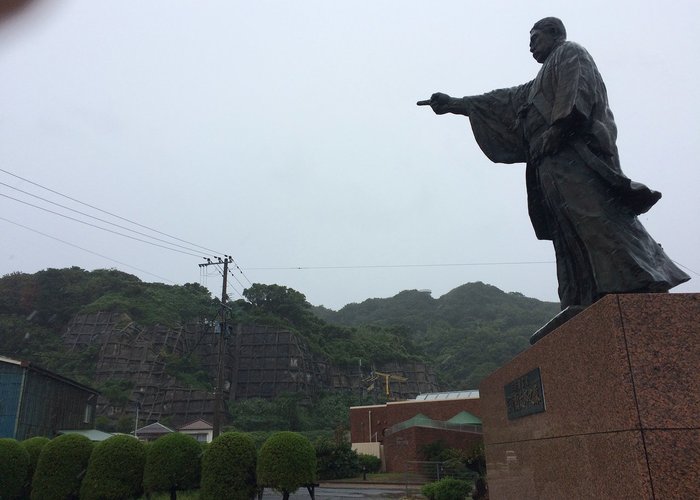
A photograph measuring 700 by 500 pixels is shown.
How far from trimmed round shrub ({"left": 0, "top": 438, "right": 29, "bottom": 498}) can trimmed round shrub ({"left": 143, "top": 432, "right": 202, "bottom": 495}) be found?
2.20m

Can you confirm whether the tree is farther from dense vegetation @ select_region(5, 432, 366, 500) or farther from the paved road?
dense vegetation @ select_region(5, 432, 366, 500)

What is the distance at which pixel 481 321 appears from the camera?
2980 inches

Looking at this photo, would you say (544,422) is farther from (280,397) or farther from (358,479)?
(280,397)

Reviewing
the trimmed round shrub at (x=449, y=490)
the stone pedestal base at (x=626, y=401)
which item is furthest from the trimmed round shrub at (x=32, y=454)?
the stone pedestal base at (x=626, y=401)

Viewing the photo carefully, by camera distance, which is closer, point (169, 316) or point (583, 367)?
point (583, 367)

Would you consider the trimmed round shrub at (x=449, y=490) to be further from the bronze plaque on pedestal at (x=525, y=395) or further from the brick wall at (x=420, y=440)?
the brick wall at (x=420, y=440)

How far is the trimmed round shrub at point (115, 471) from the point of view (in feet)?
26.0

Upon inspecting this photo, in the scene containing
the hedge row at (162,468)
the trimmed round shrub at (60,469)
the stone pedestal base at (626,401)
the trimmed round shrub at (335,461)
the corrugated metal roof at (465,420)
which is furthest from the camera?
the corrugated metal roof at (465,420)

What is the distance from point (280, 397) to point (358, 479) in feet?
80.1

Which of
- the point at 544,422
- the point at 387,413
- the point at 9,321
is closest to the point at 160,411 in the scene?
the point at 9,321

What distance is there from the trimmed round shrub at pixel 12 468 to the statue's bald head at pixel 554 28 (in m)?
9.53

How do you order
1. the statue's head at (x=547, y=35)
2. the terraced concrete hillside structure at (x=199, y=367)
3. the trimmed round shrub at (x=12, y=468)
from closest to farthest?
the statue's head at (x=547, y=35), the trimmed round shrub at (x=12, y=468), the terraced concrete hillside structure at (x=199, y=367)

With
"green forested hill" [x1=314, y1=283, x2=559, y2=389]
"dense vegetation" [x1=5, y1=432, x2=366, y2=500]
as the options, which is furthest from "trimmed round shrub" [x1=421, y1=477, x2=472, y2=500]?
"green forested hill" [x1=314, y1=283, x2=559, y2=389]

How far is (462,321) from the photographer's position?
3078 inches
